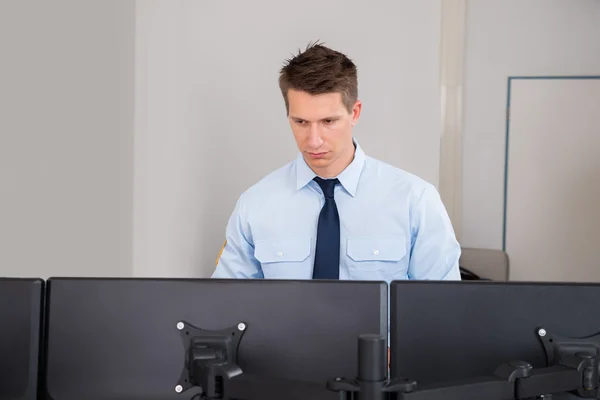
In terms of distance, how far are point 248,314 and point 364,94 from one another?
188 cm

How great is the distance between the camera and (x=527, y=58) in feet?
14.7

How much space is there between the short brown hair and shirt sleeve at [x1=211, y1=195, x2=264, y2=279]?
1.35 feet

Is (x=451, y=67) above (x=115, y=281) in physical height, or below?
above

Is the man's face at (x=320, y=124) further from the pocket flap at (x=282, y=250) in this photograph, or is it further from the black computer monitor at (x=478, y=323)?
the black computer monitor at (x=478, y=323)

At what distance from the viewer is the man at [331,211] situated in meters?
2.14

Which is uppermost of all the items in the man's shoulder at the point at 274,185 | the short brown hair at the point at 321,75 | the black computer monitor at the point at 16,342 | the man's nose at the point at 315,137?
the short brown hair at the point at 321,75

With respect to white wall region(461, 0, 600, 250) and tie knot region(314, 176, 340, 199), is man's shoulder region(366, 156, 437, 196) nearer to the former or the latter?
tie knot region(314, 176, 340, 199)

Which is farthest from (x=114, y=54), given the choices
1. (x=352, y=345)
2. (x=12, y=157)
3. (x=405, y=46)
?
(x=352, y=345)

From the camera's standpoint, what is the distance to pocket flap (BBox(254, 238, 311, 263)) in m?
2.23

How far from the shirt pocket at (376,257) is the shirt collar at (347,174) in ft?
0.53

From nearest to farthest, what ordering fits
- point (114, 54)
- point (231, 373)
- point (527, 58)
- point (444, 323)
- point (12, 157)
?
point (231, 373) < point (444, 323) < point (12, 157) < point (114, 54) < point (527, 58)

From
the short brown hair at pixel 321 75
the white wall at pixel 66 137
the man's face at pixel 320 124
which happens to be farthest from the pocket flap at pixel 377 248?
the white wall at pixel 66 137

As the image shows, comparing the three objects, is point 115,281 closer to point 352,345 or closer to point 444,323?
point 352,345

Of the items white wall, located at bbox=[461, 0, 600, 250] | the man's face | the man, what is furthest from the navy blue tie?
white wall, located at bbox=[461, 0, 600, 250]
